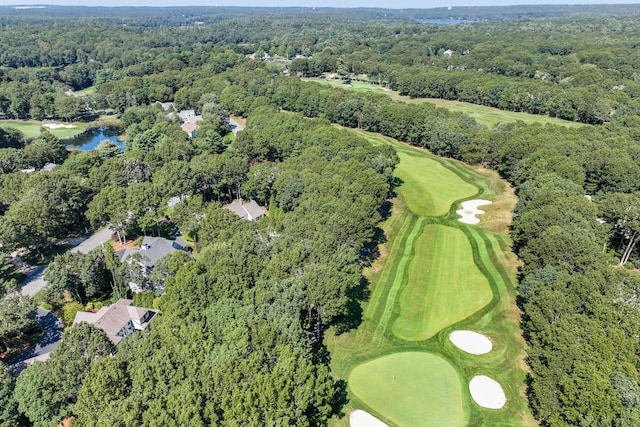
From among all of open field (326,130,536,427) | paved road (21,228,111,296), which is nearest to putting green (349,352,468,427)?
open field (326,130,536,427)

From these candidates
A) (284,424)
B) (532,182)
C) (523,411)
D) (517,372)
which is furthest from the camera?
(532,182)

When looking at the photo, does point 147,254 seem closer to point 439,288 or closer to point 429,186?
point 439,288

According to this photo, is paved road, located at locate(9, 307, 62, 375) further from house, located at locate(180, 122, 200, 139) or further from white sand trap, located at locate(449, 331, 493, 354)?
house, located at locate(180, 122, 200, 139)

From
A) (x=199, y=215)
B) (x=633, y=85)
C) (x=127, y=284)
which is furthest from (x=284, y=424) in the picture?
(x=633, y=85)

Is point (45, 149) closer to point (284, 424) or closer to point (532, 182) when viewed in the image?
point (284, 424)

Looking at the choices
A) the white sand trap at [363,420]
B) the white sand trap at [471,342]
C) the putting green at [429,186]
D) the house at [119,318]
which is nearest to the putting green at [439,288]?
the white sand trap at [471,342]

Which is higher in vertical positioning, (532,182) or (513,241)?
(532,182)

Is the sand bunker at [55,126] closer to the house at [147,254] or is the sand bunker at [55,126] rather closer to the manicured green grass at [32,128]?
the manicured green grass at [32,128]
